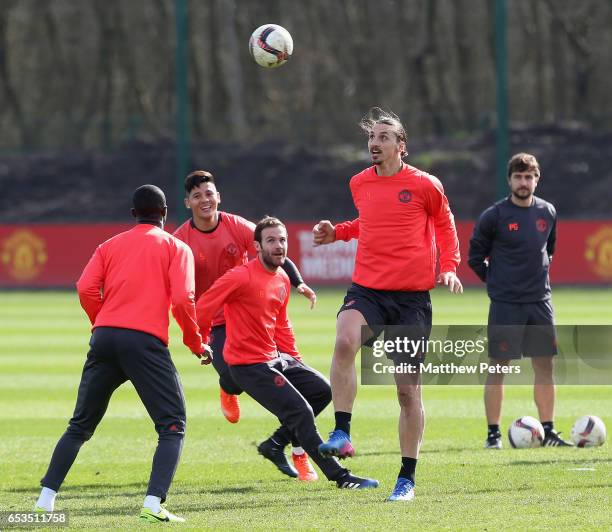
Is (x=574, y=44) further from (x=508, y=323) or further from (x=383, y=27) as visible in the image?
(x=508, y=323)

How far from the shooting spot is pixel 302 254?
30922 mm

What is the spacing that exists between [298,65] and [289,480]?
4485 centimetres

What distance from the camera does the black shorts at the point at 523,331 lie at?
420 inches

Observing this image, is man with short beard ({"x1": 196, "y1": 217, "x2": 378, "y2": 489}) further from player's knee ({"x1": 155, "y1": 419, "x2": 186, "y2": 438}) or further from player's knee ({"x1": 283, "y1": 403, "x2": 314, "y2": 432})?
player's knee ({"x1": 155, "y1": 419, "x2": 186, "y2": 438})

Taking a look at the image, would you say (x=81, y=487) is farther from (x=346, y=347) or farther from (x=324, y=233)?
(x=324, y=233)

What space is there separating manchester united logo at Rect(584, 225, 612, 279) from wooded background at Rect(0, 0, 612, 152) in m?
17.5

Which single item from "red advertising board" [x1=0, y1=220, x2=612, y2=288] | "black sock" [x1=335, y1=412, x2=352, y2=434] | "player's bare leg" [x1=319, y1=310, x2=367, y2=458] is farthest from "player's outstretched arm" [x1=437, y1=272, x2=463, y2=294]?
"red advertising board" [x1=0, y1=220, x2=612, y2=288]

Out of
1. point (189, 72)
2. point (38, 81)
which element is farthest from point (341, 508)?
point (38, 81)

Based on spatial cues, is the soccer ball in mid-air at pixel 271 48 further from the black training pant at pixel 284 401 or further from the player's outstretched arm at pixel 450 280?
the player's outstretched arm at pixel 450 280

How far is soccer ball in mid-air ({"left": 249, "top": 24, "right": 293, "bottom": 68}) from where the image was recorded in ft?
36.3

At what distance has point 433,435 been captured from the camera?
36.9ft

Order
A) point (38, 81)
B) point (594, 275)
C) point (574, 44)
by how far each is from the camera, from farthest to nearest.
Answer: point (38, 81)
point (574, 44)
point (594, 275)

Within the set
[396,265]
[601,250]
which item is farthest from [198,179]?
[601,250]

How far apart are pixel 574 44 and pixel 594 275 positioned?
880 inches
